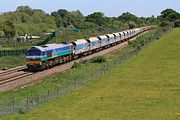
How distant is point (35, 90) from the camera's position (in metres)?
45.1

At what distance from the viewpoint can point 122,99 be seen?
1582 inches

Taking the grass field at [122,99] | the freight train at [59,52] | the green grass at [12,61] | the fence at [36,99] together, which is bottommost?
the green grass at [12,61]

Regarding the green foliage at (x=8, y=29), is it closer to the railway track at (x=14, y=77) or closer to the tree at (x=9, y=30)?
the tree at (x=9, y=30)

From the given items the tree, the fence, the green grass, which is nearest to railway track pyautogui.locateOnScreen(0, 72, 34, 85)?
the fence

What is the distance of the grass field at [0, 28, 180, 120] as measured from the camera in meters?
32.8

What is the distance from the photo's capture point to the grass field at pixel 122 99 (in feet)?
107

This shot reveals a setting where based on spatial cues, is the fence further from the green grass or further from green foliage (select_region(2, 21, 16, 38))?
green foliage (select_region(2, 21, 16, 38))

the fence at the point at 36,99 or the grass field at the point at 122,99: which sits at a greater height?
the fence at the point at 36,99

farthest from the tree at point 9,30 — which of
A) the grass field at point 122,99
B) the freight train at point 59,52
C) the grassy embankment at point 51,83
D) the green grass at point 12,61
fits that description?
the grass field at point 122,99

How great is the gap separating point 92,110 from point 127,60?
4448cm

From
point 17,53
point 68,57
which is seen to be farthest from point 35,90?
point 17,53

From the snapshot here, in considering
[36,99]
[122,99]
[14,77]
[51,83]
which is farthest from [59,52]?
[36,99]

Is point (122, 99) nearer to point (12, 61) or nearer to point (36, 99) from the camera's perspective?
point (36, 99)

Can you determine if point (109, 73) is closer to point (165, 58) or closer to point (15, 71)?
point (15, 71)
